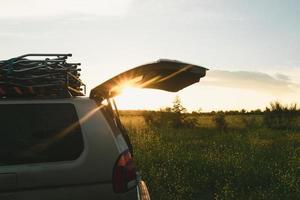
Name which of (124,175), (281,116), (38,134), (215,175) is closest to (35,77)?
(38,134)

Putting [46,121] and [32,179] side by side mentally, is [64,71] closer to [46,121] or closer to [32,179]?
[46,121]

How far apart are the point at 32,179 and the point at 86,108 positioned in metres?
0.79

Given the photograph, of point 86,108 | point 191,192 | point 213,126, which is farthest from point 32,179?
point 213,126

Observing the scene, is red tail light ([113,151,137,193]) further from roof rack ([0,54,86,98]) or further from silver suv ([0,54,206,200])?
roof rack ([0,54,86,98])

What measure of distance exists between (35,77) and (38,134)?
59 cm

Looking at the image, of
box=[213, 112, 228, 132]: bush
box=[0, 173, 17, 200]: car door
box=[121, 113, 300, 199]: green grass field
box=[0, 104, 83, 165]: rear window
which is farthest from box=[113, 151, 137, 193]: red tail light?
box=[213, 112, 228, 132]: bush

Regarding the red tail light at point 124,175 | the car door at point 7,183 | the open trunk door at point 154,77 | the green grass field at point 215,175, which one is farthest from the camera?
the green grass field at point 215,175

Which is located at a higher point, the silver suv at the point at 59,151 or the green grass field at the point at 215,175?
the silver suv at the point at 59,151

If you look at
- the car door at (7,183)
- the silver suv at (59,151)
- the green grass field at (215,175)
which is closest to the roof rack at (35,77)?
the silver suv at (59,151)

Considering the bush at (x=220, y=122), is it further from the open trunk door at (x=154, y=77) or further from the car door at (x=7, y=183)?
the car door at (x=7, y=183)

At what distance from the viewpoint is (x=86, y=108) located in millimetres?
4602

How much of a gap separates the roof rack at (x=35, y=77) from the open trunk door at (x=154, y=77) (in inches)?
12.7

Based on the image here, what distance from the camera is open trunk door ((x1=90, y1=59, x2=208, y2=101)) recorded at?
16.0 feet

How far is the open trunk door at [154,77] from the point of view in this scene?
16.0 ft
